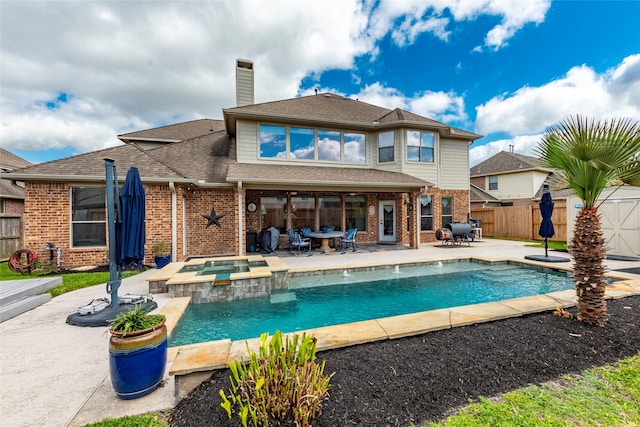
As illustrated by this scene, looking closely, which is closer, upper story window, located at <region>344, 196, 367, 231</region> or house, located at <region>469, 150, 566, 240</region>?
upper story window, located at <region>344, 196, 367, 231</region>

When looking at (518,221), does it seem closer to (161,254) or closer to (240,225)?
(240,225)

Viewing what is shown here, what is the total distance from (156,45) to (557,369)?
1526cm

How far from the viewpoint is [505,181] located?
82.6ft

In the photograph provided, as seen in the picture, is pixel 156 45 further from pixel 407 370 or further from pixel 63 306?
pixel 407 370

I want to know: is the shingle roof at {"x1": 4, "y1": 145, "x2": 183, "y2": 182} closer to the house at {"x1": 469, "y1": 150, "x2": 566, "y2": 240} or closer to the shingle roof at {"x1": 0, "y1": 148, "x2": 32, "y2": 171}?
the shingle roof at {"x1": 0, "y1": 148, "x2": 32, "y2": 171}

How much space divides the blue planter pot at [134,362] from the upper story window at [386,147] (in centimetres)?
1317

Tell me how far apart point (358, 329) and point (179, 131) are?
1864 cm

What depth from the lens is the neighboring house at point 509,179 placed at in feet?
76.1

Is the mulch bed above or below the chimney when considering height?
below

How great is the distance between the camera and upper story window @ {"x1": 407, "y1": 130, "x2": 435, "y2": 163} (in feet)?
46.2

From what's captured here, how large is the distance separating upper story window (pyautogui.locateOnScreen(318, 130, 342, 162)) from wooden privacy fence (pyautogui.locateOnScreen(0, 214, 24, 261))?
13404mm

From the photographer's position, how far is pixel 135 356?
2.56 meters

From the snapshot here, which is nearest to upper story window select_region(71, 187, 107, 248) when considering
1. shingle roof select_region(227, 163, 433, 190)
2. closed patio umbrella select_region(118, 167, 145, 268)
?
shingle roof select_region(227, 163, 433, 190)

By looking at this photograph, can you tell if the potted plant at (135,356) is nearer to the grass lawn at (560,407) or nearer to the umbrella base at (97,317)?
the grass lawn at (560,407)
